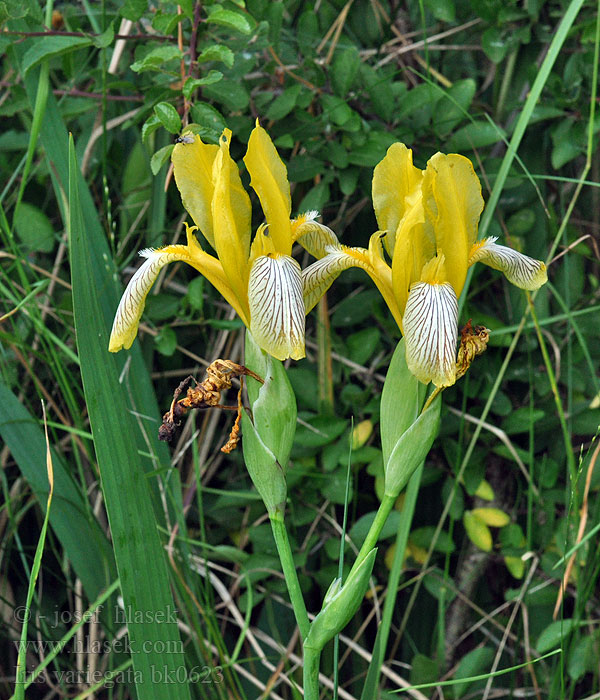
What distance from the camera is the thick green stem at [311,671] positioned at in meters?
0.54

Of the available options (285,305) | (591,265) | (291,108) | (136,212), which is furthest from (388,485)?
(591,265)

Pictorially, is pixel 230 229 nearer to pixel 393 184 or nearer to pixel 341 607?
pixel 393 184

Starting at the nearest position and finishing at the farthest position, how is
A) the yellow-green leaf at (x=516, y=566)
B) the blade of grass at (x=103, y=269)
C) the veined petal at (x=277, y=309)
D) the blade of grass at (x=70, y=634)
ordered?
the veined petal at (x=277, y=309), the blade of grass at (x=70, y=634), the blade of grass at (x=103, y=269), the yellow-green leaf at (x=516, y=566)

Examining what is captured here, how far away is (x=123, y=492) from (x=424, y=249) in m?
0.32

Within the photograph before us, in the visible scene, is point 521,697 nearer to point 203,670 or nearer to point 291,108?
point 203,670

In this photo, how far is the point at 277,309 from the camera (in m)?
0.50

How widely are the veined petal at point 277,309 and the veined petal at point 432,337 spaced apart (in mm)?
78

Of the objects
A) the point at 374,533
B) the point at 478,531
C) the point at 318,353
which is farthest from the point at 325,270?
the point at 478,531

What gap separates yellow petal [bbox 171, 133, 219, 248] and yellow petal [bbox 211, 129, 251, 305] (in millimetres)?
24

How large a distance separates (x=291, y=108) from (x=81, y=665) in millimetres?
772

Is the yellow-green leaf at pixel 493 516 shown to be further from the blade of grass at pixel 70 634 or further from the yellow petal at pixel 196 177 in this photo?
the yellow petal at pixel 196 177

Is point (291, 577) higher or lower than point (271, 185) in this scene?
lower

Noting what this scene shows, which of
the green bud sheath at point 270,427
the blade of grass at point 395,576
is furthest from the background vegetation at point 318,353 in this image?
the green bud sheath at point 270,427

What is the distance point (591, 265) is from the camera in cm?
119
